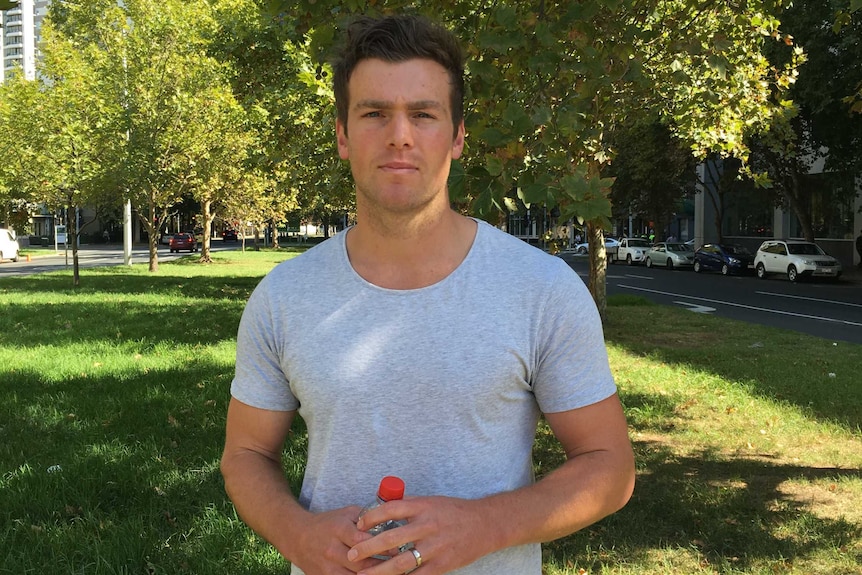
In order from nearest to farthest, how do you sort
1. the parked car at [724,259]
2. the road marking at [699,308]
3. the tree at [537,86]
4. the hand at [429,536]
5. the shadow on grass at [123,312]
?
the hand at [429,536]
the tree at [537,86]
the shadow on grass at [123,312]
the road marking at [699,308]
the parked car at [724,259]

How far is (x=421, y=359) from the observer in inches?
56.7

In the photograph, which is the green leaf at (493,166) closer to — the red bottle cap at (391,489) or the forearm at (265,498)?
the forearm at (265,498)

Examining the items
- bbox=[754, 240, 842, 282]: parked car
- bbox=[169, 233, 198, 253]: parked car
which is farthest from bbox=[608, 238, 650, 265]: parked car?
bbox=[169, 233, 198, 253]: parked car

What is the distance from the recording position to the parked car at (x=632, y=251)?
39.2 m

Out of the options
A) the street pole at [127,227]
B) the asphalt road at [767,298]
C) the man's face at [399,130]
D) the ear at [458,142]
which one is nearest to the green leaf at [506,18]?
the ear at [458,142]

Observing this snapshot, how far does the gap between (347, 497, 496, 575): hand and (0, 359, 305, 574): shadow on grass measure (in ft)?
8.30

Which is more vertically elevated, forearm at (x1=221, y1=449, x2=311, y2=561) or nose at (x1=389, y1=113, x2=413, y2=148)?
nose at (x1=389, y1=113, x2=413, y2=148)

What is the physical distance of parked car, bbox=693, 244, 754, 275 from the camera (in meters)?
30.2

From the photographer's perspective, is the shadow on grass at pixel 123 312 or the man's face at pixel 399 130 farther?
the shadow on grass at pixel 123 312

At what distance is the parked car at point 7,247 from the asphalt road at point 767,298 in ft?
94.4

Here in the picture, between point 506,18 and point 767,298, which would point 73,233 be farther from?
point 506,18

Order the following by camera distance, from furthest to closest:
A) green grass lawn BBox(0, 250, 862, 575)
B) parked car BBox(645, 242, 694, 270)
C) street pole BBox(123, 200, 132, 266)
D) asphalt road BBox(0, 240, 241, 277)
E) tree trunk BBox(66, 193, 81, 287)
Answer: parked car BBox(645, 242, 694, 270) < asphalt road BBox(0, 240, 241, 277) < street pole BBox(123, 200, 132, 266) < tree trunk BBox(66, 193, 81, 287) < green grass lawn BBox(0, 250, 862, 575)

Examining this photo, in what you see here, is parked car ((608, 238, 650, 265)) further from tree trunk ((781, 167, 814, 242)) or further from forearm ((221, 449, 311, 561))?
forearm ((221, 449, 311, 561))

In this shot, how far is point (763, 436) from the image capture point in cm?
621
